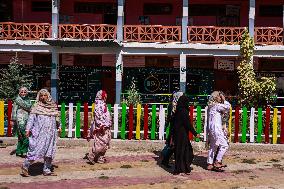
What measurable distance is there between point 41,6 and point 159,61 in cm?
755

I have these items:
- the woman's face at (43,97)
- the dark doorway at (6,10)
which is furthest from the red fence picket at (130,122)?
the dark doorway at (6,10)

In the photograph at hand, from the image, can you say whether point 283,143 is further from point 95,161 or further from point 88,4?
point 88,4

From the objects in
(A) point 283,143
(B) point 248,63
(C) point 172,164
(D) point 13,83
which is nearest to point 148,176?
(C) point 172,164

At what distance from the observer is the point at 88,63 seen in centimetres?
2331

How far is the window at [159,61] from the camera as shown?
75.3 ft

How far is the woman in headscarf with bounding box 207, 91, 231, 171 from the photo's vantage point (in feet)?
30.6

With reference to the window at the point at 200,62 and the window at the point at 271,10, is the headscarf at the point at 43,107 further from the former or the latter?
the window at the point at 271,10

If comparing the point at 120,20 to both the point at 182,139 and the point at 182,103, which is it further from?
the point at 182,139

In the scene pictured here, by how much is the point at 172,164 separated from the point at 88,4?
49.7ft

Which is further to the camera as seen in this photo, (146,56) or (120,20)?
(146,56)

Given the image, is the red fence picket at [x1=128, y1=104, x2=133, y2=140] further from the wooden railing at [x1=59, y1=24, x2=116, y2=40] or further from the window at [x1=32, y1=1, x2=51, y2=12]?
the window at [x1=32, y1=1, x2=51, y2=12]

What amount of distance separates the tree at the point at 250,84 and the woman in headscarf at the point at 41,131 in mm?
10319

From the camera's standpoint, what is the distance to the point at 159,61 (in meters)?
23.0

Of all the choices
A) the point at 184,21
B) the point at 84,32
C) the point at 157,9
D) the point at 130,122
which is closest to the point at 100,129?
the point at 130,122
